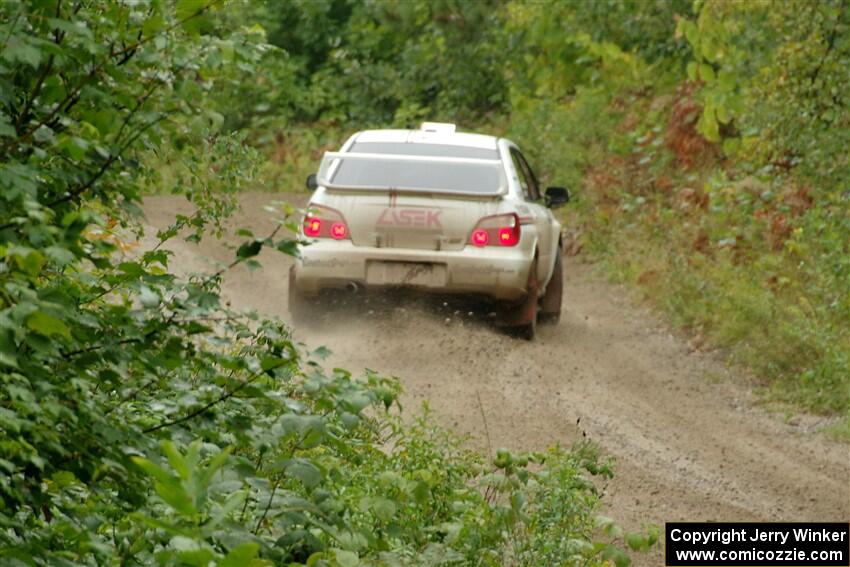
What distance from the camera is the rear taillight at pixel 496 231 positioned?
12.9m

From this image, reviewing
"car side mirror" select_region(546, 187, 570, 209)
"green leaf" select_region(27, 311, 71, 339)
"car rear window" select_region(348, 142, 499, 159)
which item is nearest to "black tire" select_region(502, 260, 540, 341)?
"car side mirror" select_region(546, 187, 570, 209)

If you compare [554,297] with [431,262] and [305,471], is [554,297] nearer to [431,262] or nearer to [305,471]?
[431,262]

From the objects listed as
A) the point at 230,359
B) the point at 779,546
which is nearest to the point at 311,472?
the point at 230,359

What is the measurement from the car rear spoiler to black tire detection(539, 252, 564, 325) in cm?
173

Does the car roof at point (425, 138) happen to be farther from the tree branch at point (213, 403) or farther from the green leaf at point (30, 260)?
A: the green leaf at point (30, 260)

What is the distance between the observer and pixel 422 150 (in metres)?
13.9

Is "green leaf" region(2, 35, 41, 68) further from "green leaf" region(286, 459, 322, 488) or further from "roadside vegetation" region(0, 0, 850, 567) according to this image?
"green leaf" region(286, 459, 322, 488)

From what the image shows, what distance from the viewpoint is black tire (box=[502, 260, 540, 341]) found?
43.9 ft

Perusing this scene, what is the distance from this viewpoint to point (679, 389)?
41.7 ft

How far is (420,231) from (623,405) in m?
2.25

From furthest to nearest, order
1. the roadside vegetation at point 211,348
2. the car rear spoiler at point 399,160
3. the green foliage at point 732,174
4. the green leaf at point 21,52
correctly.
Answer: the green foliage at point 732,174, the car rear spoiler at point 399,160, the roadside vegetation at point 211,348, the green leaf at point 21,52

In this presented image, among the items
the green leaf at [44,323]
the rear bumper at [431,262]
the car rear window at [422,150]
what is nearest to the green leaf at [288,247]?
the green leaf at [44,323]

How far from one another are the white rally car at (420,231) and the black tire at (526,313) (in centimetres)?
1

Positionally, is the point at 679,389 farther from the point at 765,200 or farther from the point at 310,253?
the point at 765,200
